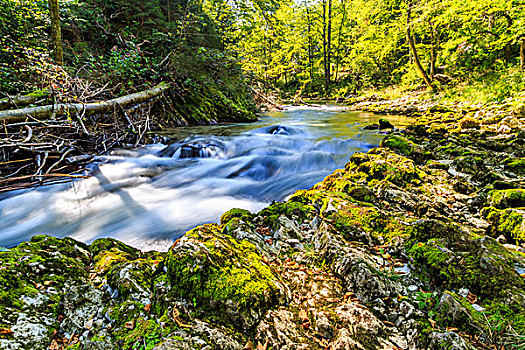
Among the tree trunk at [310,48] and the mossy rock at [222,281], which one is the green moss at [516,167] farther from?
the tree trunk at [310,48]

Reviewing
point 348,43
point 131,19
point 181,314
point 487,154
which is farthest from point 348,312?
point 348,43

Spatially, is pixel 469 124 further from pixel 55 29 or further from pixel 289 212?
pixel 55 29

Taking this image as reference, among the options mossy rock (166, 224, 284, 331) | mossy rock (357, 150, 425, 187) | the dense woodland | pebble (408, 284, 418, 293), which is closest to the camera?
mossy rock (166, 224, 284, 331)

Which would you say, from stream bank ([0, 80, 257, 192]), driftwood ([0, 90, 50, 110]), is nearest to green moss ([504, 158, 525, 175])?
stream bank ([0, 80, 257, 192])

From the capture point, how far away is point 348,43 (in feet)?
98.3

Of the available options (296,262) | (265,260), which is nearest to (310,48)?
(296,262)

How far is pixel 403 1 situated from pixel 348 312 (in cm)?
1869

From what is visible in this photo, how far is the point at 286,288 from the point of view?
6.47 ft

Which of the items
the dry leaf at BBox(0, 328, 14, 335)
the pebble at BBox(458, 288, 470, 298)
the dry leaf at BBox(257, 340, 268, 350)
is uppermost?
the dry leaf at BBox(0, 328, 14, 335)

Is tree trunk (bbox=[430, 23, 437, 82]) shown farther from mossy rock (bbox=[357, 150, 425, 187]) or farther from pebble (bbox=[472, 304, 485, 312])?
pebble (bbox=[472, 304, 485, 312])

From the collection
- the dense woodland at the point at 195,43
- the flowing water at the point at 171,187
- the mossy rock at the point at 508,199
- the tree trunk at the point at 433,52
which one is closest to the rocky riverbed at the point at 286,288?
the mossy rock at the point at 508,199

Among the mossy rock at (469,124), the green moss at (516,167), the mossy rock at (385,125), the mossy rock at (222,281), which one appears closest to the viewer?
the mossy rock at (222,281)

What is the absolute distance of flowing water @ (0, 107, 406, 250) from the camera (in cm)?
405

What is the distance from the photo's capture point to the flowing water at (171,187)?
405 centimetres
